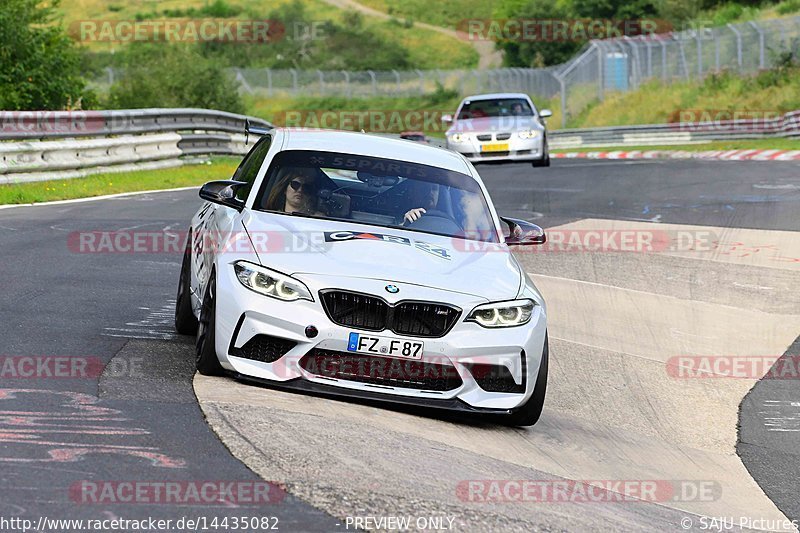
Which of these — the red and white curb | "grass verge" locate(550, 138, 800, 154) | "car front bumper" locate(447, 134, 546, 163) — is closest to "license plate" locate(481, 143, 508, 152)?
"car front bumper" locate(447, 134, 546, 163)

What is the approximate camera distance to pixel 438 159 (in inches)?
344

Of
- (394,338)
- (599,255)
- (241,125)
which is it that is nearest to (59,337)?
(394,338)

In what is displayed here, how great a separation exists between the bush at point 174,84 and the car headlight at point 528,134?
11476mm

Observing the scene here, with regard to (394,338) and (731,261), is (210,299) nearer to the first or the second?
(394,338)

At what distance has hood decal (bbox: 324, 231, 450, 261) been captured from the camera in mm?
7382

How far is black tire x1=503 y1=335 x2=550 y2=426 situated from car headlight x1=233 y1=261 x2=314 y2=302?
4.50ft

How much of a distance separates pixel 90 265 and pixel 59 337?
351 centimetres

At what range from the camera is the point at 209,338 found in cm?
703

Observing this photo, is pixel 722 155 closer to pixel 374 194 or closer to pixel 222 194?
pixel 374 194

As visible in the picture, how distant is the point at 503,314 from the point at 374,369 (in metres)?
0.78

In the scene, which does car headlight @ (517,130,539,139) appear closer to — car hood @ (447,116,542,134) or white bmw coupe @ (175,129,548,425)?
car hood @ (447,116,542,134)

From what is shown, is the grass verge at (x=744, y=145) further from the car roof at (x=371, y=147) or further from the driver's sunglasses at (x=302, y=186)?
the driver's sunglasses at (x=302, y=186)

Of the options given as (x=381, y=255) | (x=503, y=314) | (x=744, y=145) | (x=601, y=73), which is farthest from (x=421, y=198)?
(x=601, y=73)

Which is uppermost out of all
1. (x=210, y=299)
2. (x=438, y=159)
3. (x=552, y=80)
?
(x=438, y=159)
